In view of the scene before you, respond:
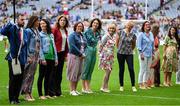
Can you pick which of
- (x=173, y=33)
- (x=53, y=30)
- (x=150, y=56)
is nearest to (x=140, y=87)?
(x=150, y=56)

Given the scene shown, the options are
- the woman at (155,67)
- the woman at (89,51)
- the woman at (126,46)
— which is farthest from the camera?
the woman at (155,67)

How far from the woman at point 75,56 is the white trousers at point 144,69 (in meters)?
2.49

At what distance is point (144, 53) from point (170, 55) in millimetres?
1879

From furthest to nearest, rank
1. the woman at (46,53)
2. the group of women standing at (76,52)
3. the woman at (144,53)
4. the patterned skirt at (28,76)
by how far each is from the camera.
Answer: the woman at (144,53), the woman at (46,53), the group of women standing at (76,52), the patterned skirt at (28,76)

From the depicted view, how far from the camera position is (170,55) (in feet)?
67.2

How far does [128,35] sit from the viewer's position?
1825cm

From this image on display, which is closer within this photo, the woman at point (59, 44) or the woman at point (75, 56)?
the woman at point (59, 44)

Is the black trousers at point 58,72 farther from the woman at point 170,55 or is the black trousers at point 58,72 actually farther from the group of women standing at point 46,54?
the woman at point 170,55

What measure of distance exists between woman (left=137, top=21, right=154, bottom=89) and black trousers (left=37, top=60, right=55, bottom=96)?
136 inches

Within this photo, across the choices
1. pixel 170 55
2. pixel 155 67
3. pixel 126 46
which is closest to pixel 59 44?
pixel 126 46

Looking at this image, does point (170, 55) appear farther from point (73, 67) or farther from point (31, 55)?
point (31, 55)

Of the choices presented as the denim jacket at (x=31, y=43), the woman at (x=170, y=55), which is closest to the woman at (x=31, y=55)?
the denim jacket at (x=31, y=43)

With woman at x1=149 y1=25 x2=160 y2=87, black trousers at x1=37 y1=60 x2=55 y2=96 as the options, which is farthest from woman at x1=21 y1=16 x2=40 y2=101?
woman at x1=149 y1=25 x2=160 y2=87

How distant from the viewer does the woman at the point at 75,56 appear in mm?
16922
